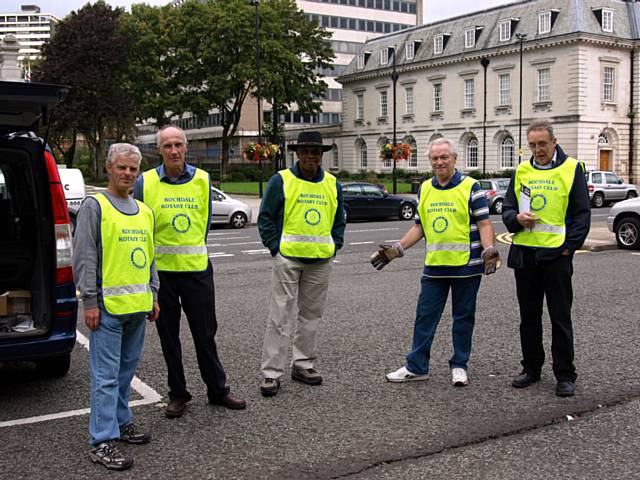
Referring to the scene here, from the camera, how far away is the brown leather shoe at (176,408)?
5145 millimetres

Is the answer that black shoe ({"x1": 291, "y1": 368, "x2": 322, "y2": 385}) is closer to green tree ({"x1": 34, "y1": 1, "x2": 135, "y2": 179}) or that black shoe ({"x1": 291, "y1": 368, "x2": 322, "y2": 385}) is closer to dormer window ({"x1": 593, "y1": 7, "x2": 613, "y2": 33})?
green tree ({"x1": 34, "y1": 1, "x2": 135, "y2": 179})

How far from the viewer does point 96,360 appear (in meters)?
4.49

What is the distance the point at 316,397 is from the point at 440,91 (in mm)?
60424

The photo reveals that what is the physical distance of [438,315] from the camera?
6.01 metres

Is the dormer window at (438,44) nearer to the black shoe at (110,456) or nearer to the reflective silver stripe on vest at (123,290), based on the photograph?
the reflective silver stripe on vest at (123,290)

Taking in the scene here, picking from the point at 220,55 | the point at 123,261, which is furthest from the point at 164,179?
the point at 220,55

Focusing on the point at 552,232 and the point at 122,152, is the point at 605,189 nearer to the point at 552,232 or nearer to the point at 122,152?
the point at 552,232

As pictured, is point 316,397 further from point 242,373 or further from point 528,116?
point 528,116

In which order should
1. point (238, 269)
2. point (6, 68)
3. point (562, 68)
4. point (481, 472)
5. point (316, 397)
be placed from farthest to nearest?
point (562, 68) < point (238, 269) < point (6, 68) < point (316, 397) < point (481, 472)

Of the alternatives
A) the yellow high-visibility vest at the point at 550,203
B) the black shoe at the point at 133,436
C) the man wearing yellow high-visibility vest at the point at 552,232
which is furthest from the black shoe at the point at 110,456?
the yellow high-visibility vest at the point at 550,203

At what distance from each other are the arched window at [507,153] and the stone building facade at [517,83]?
A: 0.08 m

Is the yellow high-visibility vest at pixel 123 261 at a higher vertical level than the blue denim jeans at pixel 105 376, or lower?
higher

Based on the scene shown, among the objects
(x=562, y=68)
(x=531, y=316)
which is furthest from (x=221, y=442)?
(x=562, y=68)

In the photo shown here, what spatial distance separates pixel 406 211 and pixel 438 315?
2249cm
